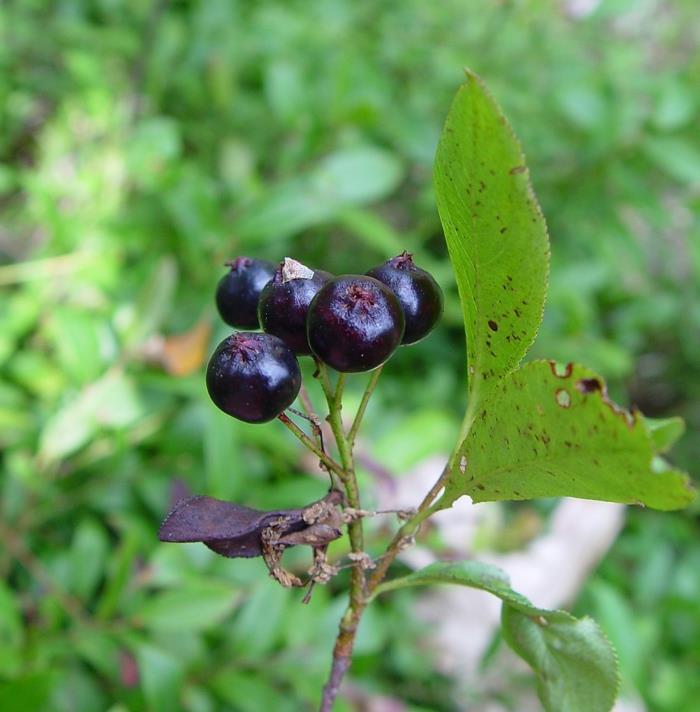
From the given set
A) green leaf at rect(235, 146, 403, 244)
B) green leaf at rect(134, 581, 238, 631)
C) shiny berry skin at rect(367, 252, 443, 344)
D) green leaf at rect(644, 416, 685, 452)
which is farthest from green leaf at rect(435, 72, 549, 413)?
green leaf at rect(235, 146, 403, 244)

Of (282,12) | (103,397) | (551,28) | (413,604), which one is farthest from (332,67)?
(413,604)

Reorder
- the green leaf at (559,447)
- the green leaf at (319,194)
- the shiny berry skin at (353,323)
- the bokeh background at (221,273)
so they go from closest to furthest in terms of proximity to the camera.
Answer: the green leaf at (559,447), the shiny berry skin at (353,323), the bokeh background at (221,273), the green leaf at (319,194)

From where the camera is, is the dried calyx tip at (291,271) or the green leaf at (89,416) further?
the green leaf at (89,416)

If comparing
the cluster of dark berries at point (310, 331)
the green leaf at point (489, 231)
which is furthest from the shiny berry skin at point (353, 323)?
the green leaf at point (489, 231)

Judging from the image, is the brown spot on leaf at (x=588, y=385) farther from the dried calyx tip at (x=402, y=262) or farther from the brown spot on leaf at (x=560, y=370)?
the dried calyx tip at (x=402, y=262)

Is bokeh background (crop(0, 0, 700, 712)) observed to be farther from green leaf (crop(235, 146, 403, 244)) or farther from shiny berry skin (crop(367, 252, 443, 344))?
shiny berry skin (crop(367, 252, 443, 344))

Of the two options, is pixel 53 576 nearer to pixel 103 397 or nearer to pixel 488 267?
pixel 103 397
